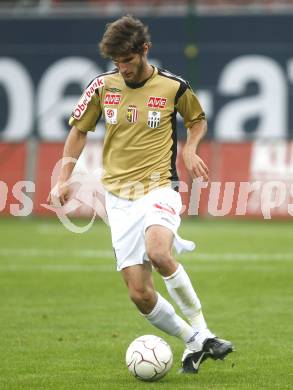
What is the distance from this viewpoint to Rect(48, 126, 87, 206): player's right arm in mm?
7508

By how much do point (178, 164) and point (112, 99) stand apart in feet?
44.3

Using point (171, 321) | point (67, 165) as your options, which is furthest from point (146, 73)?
point (171, 321)

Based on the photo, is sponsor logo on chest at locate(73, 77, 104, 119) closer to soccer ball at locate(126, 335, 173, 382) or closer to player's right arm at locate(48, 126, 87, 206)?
player's right arm at locate(48, 126, 87, 206)

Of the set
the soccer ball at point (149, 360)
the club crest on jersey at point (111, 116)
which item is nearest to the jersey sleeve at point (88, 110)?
the club crest on jersey at point (111, 116)

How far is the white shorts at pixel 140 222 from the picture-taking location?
7340mm

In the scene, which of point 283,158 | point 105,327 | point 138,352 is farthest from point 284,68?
point 138,352

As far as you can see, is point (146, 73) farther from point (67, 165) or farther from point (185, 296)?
point (185, 296)

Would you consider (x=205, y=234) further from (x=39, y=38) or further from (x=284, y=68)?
(x=39, y=38)

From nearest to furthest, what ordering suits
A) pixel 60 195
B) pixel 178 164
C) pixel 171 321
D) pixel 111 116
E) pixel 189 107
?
pixel 171 321
pixel 60 195
pixel 111 116
pixel 189 107
pixel 178 164

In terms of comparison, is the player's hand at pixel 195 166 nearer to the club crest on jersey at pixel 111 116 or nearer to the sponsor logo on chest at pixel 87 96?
the club crest on jersey at pixel 111 116

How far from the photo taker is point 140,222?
7.43 meters

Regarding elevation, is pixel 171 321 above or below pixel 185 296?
below

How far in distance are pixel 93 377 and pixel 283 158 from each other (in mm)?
14348

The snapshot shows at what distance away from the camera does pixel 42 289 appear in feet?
40.5
